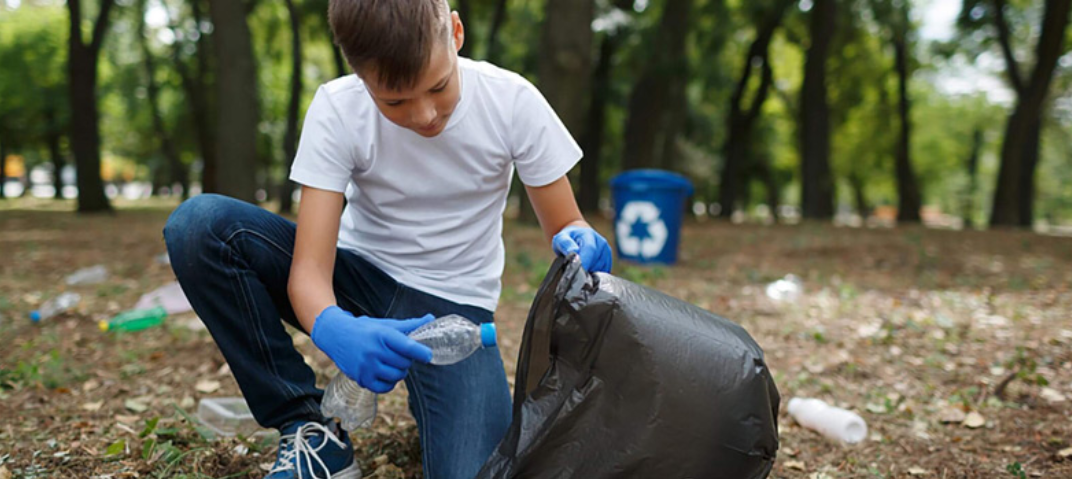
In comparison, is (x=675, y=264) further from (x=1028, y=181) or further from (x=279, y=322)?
(x=1028, y=181)

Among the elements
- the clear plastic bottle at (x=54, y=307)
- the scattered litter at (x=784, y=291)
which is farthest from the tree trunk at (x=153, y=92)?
the scattered litter at (x=784, y=291)

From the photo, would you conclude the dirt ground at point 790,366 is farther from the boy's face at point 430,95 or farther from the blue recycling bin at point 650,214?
the boy's face at point 430,95

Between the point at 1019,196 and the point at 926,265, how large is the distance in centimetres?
887

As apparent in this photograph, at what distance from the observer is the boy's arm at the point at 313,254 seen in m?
1.75

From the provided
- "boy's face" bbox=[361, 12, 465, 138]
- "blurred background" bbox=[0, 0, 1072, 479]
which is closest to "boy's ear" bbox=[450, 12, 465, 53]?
"boy's face" bbox=[361, 12, 465, 138]

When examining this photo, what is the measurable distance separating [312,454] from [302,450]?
0.03 m

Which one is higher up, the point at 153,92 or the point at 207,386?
the point at 153,92

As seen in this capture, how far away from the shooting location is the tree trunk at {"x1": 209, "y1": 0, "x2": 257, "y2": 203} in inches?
264

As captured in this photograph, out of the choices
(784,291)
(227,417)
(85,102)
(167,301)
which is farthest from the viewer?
(85,102)

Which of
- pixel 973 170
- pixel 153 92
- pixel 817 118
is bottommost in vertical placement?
pixel 973 170

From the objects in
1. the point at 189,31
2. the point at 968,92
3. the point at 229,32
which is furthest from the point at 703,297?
the point at 968,92

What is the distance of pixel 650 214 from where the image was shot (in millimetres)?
6062

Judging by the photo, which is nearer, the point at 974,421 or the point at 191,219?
the point at 191,219

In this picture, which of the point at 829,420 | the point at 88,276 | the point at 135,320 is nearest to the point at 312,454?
the point at 829,420
